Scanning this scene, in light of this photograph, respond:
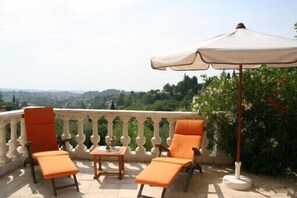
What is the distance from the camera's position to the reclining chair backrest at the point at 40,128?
608cm

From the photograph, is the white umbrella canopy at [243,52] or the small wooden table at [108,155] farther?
the small wooden table at [108,155]

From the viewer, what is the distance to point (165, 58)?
16.1ft

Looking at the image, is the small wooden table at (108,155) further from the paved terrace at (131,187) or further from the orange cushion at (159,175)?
the orange cushion at (159,175)

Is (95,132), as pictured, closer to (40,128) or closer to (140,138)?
(140,138)

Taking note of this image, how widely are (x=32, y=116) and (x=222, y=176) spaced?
152 inches

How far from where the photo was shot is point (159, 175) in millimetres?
4676

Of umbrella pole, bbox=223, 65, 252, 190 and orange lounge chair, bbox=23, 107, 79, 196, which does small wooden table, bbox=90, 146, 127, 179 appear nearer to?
orange lounge chair, bbox=23, 107, 79, 196

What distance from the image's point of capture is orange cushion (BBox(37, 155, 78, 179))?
4845 mm

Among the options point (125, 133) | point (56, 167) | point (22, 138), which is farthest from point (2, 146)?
point (125, 133)

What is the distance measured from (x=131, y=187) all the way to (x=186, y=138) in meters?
1.45

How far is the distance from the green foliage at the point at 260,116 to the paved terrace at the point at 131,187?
36 centimetres

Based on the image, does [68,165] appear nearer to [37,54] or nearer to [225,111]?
[225,111]

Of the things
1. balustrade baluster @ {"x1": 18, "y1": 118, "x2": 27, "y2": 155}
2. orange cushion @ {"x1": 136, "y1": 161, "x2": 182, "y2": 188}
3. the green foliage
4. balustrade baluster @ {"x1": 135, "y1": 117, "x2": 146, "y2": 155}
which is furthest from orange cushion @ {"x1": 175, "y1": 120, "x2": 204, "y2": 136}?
balustrade baluster @ {"x1": 18, "y1": 118, "x2": 27, "y2": 155}

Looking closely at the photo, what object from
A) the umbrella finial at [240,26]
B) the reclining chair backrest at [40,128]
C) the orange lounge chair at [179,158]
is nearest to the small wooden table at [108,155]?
the orange lounge chair at [179,158]
